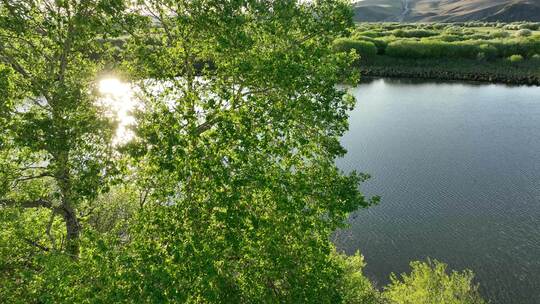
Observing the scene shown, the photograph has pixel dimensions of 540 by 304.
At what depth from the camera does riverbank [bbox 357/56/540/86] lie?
→ 90625 millimetres

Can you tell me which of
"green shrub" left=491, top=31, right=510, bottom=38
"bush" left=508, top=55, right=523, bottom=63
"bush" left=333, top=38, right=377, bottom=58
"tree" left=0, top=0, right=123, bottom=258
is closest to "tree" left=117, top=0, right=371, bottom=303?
"tree" left=0, top=0, right=123, bottom=258

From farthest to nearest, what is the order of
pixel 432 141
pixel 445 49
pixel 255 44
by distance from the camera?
pixel 445 49 < pixel 432 141 < pixel 255 44

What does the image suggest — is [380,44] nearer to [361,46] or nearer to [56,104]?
[361,46]

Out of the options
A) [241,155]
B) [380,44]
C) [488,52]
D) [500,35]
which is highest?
[241,155]

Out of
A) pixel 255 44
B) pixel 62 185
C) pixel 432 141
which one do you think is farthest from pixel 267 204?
pixel 432 141

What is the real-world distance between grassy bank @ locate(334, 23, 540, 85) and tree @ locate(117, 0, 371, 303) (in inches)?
3199

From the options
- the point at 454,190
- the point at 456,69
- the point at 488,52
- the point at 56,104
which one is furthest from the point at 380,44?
the point at 56,104

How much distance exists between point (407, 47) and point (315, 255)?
330ft

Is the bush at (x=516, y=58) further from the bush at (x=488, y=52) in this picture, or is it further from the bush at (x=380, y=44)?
the bush at (x=380, y=44)

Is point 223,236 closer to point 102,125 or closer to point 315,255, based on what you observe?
point 315,255

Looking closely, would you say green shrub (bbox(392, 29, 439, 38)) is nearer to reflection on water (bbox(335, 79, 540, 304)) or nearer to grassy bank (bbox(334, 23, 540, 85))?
grassy bank (bbox(334, 23, 540, 85))

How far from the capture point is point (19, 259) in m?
14.2

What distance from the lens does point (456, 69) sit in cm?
9806

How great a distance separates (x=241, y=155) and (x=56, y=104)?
5496 mm
